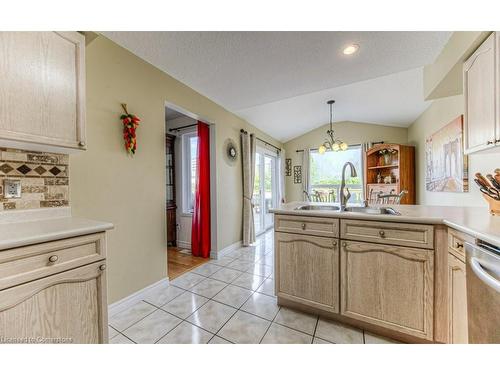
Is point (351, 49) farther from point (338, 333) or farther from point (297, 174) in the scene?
point (297, 174)

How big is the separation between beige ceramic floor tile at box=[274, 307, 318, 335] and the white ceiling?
91.6 inches

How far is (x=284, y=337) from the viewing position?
141cm

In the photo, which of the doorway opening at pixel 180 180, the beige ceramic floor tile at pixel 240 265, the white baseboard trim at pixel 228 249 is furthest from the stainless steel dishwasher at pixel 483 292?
the doorway opening at pixel 180 180

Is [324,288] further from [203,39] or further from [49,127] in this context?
[203,39]

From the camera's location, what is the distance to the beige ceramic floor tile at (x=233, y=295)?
73.3 inches

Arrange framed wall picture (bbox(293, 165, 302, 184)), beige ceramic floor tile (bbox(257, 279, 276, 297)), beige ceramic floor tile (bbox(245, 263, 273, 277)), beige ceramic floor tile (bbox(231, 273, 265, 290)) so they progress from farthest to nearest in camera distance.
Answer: framed wall picture (bbox(293, 165, 302, 184)), beige ceramic floor tile (bbox(245, 263, 273, 277)), beige ceramic floor tile (bbox(231, 273, 265, 290)), beige ceramic floor tile (bbox(257, 279, 276, 297))

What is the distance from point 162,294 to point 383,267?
2.03 metres

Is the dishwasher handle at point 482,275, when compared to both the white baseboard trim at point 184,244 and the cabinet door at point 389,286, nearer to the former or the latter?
the cabinet door at point 389,286

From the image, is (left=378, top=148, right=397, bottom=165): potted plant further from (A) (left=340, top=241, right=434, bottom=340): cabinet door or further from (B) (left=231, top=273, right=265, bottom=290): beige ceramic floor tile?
(B) (left=231, top=273, right=265, bottom=290): beige ceramic floor tile

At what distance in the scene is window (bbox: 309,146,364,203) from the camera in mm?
5039

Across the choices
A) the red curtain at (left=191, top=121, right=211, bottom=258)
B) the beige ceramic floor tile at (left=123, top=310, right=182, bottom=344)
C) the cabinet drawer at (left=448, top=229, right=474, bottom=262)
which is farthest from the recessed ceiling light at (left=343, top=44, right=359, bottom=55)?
the beige ceramic floor tile at (left=123, top=310, right=182, bottom=344)

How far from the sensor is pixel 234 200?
3.47m

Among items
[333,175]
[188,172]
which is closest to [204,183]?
[188,172]
